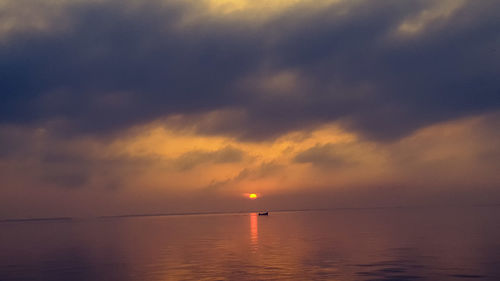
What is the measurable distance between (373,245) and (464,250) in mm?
12592

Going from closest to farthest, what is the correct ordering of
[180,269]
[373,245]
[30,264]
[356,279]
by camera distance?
[356,279] < [180,269] < [30,264] < [373,245]

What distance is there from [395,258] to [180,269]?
78.2 ft

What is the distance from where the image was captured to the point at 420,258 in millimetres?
51500

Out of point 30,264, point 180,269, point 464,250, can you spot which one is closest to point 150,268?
point 180,269

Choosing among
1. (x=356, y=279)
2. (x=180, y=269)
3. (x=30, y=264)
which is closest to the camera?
(x=356, y=279)

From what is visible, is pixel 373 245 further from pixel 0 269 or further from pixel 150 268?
pixel 0 269

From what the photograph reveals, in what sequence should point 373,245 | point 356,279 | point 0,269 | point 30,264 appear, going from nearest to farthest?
1. point 356,279
2. point 0,269
3. point 30,264
4. point 373,245

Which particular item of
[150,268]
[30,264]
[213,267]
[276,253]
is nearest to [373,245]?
[276,253]

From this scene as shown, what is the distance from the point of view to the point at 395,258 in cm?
5150

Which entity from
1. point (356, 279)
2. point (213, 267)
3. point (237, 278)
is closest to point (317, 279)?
point (356, 279)

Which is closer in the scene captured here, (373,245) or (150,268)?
(150,268)

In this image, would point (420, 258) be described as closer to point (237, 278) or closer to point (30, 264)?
point (237, 278)

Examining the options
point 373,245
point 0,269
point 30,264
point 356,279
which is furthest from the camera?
point 373,245

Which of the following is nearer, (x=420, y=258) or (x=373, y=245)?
(x=420, y=258)
